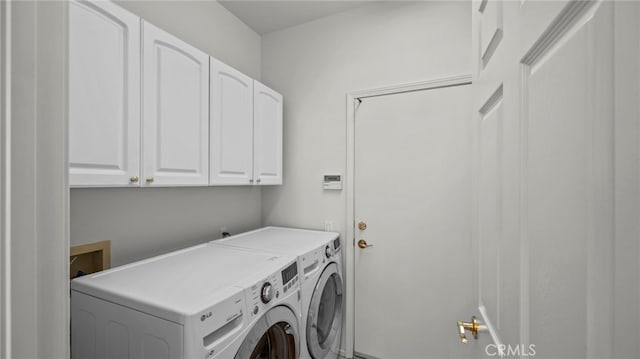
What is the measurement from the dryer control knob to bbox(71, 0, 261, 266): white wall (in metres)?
0.87

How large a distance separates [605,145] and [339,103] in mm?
1978

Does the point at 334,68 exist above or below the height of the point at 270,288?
above

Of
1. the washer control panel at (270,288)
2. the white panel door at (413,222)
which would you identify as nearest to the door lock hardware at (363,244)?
the white panel door at (413,222)

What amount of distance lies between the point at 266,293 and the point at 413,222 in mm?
1195

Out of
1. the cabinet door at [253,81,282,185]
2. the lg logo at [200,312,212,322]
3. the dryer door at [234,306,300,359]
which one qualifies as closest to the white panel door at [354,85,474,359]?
the cabinet door at [253,81,282,185]

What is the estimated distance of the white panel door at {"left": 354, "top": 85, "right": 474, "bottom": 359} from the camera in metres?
1.77

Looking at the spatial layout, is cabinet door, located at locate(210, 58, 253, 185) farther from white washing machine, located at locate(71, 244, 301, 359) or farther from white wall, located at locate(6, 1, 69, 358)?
white wall, located at locate(6, 1, 69, 358)

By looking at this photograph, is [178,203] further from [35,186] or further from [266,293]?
[35,186]

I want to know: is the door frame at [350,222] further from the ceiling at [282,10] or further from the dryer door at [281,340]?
the dryer door at [281,340]

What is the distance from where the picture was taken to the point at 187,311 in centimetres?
84

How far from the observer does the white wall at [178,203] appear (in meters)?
1.33

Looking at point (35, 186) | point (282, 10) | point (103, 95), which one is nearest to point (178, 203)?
point (103, 95)

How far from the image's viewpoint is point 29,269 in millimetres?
311

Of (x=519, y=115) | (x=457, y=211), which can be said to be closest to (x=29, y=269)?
(x=519, y=115)
